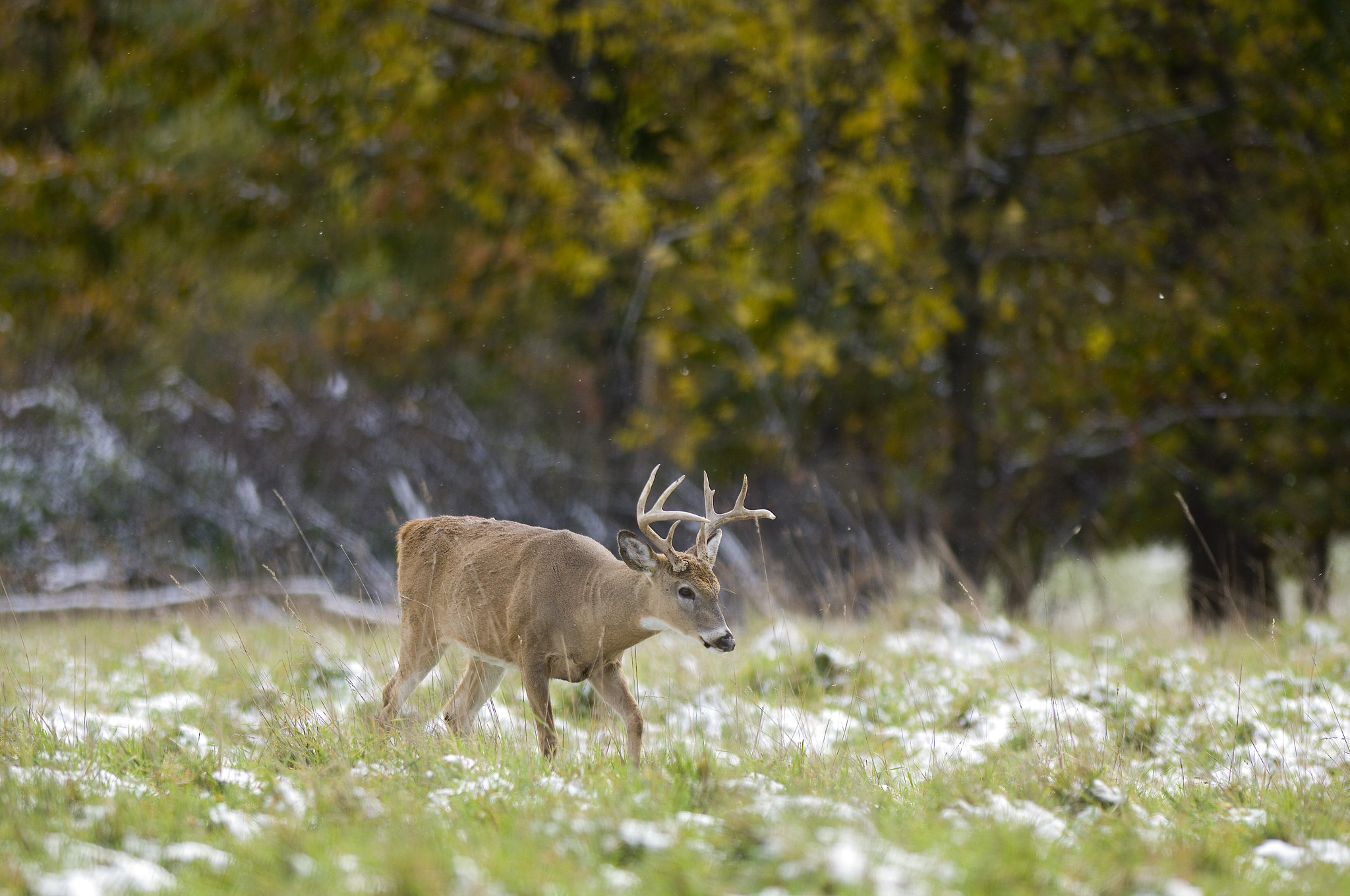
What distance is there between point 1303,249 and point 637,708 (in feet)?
29.1

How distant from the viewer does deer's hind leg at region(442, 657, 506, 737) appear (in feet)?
17.8

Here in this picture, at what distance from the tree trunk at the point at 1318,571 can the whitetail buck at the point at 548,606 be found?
5981mm

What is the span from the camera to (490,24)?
1233 centimetres

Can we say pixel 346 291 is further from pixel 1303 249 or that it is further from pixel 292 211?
pixel 1303 249

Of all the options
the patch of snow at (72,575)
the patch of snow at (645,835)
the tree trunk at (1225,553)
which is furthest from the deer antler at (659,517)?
the tree trunk at (1225,553)

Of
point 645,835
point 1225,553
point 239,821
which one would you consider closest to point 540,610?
point 239,821

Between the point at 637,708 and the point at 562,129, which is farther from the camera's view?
the point at 562,129

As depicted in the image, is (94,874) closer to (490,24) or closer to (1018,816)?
(1018,816)

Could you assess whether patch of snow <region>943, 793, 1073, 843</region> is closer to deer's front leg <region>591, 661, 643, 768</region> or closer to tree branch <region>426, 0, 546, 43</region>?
deer's front leg <region>591, 661, 643, 768</region>

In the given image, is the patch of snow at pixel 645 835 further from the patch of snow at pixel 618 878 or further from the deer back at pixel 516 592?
the deer back at pixel 516 592

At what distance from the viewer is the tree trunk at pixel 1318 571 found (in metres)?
10.0

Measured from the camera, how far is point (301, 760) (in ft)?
14.8

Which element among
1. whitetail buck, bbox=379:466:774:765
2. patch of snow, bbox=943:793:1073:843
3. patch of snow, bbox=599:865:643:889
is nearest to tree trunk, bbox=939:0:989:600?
whitetail buck, bbox=379:466:774:765

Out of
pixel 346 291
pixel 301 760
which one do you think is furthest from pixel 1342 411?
pixel 346 291
